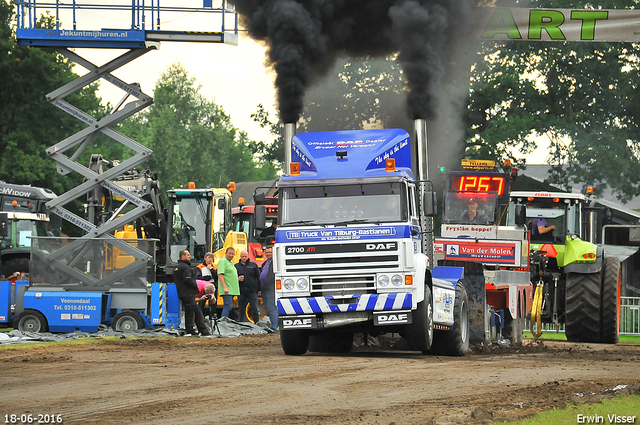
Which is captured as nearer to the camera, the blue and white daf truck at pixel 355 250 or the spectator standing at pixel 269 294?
the blue and white daf truck at pixel 355 250

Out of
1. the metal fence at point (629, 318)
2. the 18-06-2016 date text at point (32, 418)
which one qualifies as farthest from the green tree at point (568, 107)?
the 18-06-2016 date text at point (32, 418)

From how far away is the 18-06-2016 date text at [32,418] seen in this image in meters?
7.70

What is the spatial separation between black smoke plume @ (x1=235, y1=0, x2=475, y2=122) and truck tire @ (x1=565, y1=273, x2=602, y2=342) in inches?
182

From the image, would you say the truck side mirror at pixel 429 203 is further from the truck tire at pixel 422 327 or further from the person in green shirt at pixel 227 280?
the person in green shirt at pixel 227 280

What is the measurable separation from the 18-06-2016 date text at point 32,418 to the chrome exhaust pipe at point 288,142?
286 inches

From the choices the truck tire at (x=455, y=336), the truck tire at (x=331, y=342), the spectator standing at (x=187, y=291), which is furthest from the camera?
the spectator standing at (x=187, y=291)

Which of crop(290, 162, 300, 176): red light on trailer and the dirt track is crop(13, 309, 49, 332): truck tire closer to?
the dirt track

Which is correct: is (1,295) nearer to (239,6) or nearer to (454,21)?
(239,6)

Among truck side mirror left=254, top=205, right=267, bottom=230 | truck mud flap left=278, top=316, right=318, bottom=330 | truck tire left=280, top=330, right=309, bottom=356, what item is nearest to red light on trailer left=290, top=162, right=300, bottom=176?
truck side mirror left=254, top=205, right=267, bottom=230

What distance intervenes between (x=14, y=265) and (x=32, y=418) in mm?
19741

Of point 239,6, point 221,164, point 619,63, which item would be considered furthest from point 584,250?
point 221,164

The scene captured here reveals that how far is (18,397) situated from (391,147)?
286 inches

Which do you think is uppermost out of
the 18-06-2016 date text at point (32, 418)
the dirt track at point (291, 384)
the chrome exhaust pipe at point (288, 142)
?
the chrome exhaust pipe at point (288, 142)

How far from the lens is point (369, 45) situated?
67.7ft
